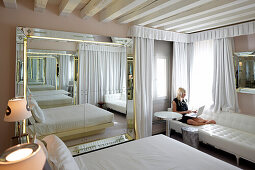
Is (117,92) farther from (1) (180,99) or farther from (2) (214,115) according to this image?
(2) (214,115)

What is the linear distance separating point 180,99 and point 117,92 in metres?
1.58

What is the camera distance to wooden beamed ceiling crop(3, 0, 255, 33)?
7.66 feet

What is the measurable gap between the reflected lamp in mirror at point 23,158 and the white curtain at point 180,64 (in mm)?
3865

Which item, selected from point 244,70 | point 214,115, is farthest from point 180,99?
point 244,70

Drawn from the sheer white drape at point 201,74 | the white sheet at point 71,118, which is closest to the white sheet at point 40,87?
the white sheet at point 71,118

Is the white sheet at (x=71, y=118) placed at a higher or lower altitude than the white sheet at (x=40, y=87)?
lower

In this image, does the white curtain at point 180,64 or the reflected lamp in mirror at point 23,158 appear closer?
the reflected lamp in mirror at point 23,158

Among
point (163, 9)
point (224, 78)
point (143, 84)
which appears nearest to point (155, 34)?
point (163, 9)

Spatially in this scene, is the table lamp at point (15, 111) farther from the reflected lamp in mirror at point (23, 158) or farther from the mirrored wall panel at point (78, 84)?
the reflected lamp in mirror at point (23, 158)

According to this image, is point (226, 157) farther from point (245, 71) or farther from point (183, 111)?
point (245, 71)

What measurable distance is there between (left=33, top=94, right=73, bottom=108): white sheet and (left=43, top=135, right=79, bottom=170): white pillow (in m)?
0.97

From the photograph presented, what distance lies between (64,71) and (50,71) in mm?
222

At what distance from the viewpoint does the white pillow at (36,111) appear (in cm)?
255

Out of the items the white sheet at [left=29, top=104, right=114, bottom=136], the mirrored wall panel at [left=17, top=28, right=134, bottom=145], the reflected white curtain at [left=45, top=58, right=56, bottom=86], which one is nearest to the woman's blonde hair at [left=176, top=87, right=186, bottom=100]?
the mirrored wall panel at [left=17, top=28, right=134, bottom=145]
